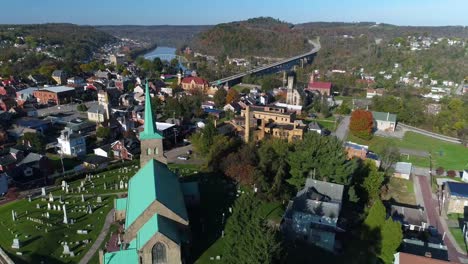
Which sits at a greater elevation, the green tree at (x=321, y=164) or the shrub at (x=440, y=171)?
the green tree at (x=321, y=164)

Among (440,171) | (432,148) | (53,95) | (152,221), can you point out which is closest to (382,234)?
(152,221)

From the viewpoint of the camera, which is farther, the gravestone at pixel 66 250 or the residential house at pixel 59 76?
the residential house at pixel 59 76

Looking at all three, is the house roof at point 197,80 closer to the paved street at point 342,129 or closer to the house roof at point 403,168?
the paved street at point 342,129

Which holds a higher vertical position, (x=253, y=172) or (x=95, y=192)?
(x=253, y=172)

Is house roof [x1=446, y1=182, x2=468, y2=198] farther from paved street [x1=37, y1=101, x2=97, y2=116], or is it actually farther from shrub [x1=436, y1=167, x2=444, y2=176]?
paved street [x1=37, y1=101, x2=97, y2=116]

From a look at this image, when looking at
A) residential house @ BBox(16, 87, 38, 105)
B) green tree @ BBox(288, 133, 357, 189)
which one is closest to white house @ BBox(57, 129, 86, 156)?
green tree @ BBox(288, 133, 357, 189)

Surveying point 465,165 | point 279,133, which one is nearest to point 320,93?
point 279,133

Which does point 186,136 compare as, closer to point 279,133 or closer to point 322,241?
point 279,133

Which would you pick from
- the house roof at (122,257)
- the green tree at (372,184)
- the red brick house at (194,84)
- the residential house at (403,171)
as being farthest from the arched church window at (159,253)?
the red brick house at (194,84)
